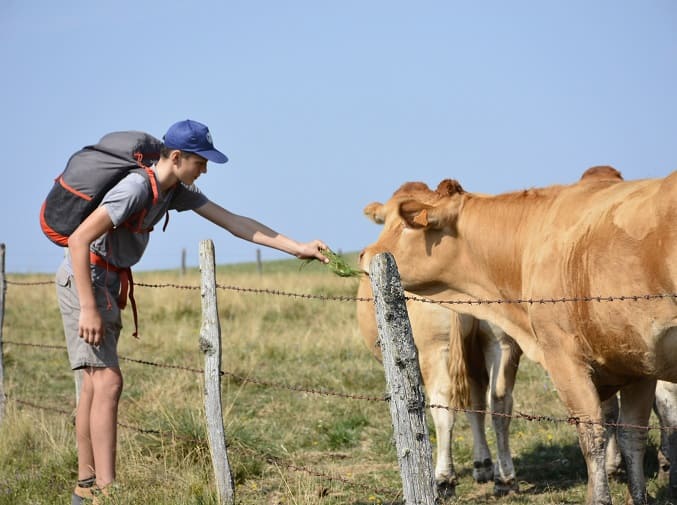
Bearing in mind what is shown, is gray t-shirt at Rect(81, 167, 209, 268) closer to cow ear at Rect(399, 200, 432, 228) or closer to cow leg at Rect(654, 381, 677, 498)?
cow ear at Rect(399, 200, 432, 228)

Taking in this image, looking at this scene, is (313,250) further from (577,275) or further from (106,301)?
(577,275)

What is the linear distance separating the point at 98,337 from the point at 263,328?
10064 millimetres

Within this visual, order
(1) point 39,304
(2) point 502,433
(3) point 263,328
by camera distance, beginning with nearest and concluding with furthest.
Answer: (2) point 502,433 < (3) point 263,328 < (1) point 39,304

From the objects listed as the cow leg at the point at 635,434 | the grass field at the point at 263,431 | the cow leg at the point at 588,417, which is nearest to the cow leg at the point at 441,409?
the grass field at the point at 263,431

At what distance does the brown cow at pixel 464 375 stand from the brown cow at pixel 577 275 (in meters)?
0.53

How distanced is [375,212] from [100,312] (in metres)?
3.08

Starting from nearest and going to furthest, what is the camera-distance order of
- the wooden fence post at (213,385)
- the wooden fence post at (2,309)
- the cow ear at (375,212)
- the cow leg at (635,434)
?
the wooden fence post at (213,385) → the cow leg at (635,434) → the cow ear at (375,212) → the wooden fence post at (2,309)

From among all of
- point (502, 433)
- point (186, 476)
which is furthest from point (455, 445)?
point (186, 476)

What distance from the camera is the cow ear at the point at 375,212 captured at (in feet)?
24.3

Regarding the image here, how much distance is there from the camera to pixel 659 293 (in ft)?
14.5

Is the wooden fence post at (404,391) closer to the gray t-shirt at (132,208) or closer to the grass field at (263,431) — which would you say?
the grass field at (263,431)

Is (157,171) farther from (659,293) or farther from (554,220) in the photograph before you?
(659,293)

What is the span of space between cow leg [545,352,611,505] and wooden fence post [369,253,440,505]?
149 centimetres

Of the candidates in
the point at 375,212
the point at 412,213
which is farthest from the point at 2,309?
the point at 412,213
